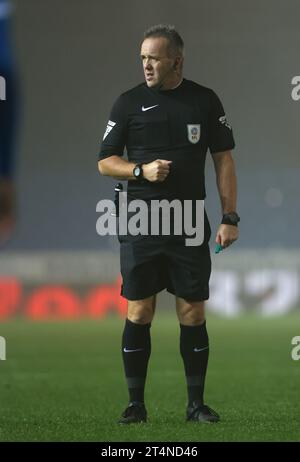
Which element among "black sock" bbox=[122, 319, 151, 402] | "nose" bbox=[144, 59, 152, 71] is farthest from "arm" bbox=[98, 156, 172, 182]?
"black sock" bbox=[122, 319, 151, 402]

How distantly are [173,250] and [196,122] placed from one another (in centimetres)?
65

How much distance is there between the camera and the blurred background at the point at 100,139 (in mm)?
20688

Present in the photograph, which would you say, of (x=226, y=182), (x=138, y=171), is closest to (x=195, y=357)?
(x=226, y=182)

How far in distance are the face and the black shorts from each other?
759 mm

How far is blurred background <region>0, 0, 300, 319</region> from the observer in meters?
20.7

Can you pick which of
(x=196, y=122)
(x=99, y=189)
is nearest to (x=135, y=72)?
(x=99, y=189)

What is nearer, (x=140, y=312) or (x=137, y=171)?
(x=137, y=171)

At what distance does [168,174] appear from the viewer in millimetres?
5770

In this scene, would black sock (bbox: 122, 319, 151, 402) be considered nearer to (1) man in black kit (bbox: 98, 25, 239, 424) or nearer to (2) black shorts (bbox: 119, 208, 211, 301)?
(1) man in black kit (bbox: 98, 25, 239, 424)

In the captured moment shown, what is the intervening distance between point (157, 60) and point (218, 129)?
48 cm

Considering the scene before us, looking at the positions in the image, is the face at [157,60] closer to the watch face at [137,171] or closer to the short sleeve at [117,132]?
the short sleeve at [117,132]

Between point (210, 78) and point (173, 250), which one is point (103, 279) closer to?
point (210, 78)

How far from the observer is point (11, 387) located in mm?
8695

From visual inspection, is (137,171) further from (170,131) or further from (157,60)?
(157,60)
